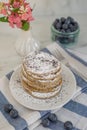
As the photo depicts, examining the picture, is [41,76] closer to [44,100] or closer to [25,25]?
[44,100]

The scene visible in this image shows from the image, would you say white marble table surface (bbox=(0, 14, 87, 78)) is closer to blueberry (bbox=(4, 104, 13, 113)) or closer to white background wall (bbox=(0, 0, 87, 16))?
white background wall (bbox=(0, 0, 87, 16))

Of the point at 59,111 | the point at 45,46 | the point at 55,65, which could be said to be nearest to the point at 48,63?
the point at 55,65

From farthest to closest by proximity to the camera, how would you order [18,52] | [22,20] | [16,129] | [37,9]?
[37,9], [18,52], [22,20], [16,129]

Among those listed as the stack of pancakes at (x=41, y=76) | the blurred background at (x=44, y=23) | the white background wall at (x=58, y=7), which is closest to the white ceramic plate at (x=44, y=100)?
the stack of pancakes at (x=41, y=76)

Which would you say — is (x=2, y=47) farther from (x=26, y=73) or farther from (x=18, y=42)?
(x=26, y=73)

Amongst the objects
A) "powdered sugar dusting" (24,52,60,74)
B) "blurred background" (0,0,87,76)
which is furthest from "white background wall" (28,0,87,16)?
"powdered sugar dusting" (24,52,60,74)

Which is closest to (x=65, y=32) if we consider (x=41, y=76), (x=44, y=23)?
(x=44, y=23)
